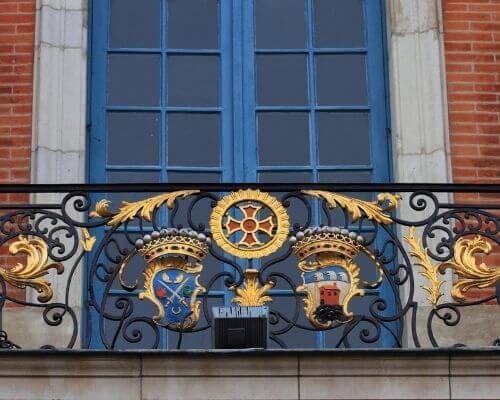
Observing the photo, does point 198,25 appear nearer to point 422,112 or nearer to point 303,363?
point 422,112

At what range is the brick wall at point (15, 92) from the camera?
1342cm

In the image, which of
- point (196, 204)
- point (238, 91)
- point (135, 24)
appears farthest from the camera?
point (135, 24)

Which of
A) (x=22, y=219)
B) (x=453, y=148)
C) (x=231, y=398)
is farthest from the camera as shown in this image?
(x=453, y=148)

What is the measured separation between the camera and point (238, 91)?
550 inches

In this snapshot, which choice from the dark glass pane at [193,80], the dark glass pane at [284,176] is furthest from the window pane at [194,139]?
the dark glass pane at [284,176]

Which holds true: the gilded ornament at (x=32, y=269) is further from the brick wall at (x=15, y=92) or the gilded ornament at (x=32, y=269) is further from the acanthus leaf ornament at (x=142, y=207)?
the brick wall at (x=15, y=92)

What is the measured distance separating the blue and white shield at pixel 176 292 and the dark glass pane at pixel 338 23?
291cm

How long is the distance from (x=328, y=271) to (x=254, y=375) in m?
0.88

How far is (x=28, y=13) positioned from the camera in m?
13.9

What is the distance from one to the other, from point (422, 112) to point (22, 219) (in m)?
2.93

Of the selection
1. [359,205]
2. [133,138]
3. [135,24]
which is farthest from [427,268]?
[135,24]

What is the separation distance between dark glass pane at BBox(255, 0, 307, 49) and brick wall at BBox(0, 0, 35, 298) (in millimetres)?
1623

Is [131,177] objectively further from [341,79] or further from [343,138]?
[341,79]

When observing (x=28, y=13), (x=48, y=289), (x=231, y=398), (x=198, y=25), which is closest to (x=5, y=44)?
(x=28, y=13)
